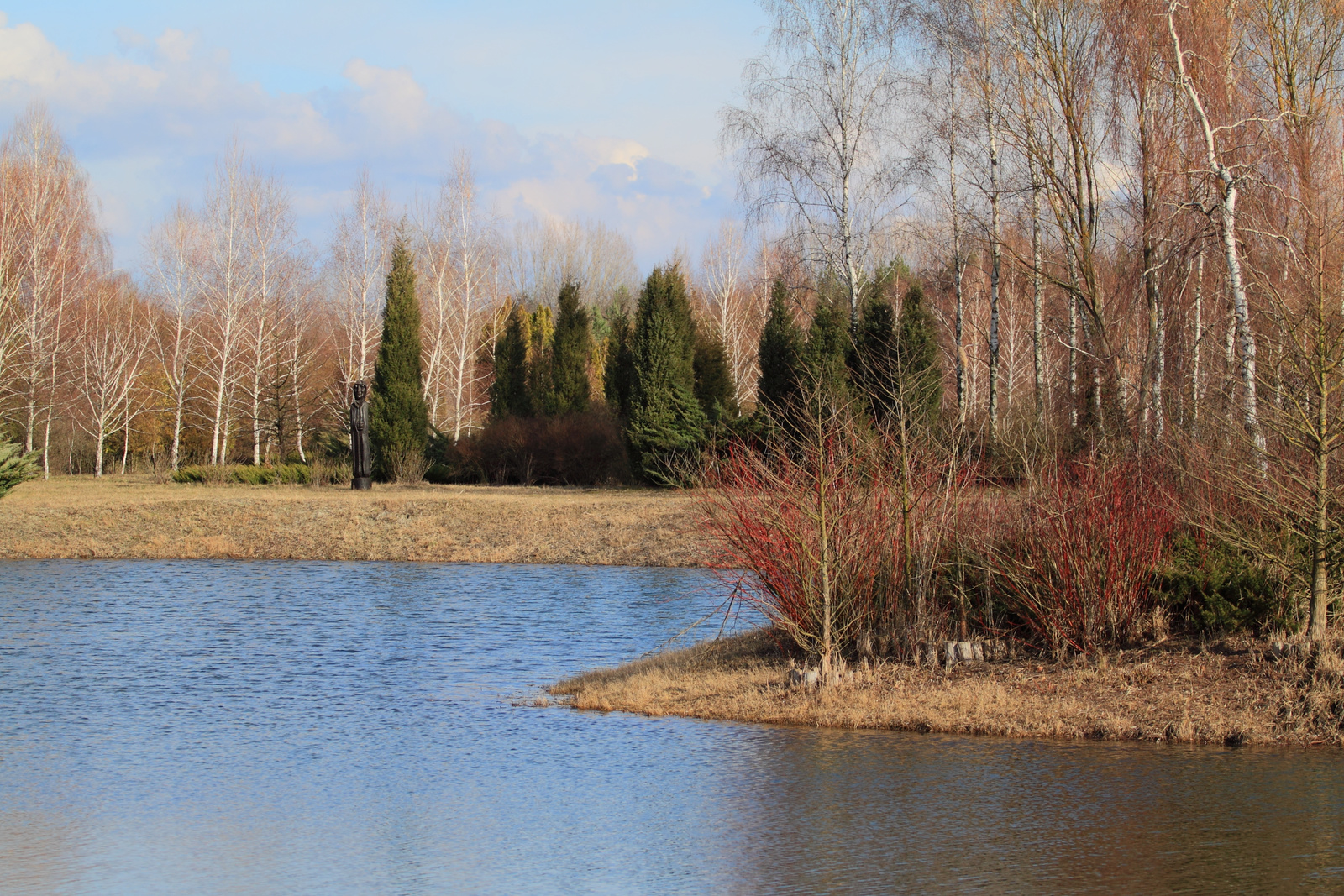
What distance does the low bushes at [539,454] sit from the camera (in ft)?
113

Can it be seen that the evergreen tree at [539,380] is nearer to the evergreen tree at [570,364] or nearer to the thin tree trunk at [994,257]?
the evergreen tree at [570,364]

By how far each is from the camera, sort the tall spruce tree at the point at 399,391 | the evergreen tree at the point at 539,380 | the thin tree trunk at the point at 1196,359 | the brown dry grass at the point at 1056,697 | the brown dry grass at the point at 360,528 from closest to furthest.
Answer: the brown dry grass at the point at 1056,697 → the thin tree trunk at the point at 1196,359 → the brown dry grass at the point at 360,528 → the tall spruce tree at the point at 399,391 → the evergreen tree at the point at 539,380

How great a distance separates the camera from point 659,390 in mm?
31609

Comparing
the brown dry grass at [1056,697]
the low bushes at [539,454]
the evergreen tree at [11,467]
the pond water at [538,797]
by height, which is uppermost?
the low bushes at [539,454]

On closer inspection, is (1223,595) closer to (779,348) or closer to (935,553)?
(935,553)

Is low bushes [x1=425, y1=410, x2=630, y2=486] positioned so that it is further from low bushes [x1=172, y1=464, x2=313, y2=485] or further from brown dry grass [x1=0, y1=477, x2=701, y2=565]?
brown dry grass [x1=0, y1=477, x2=701, y2=565]

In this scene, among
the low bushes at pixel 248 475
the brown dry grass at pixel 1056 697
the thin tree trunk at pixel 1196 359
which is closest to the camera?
the brown dry grass at pixel 1056 697

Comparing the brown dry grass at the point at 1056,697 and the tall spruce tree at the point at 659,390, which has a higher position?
the tall spruce tree at the point at 659,390

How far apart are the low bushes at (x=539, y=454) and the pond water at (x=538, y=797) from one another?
21573mm

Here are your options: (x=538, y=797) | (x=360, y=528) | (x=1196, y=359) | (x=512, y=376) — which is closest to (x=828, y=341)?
(x=360, y=528)

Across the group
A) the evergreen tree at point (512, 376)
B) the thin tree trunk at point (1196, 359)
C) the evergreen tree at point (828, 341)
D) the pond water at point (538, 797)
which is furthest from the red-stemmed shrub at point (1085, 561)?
the evergreen tree at point (512, 376)

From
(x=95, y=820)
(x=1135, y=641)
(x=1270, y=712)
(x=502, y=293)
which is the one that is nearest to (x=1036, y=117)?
(x=1135, y=641)

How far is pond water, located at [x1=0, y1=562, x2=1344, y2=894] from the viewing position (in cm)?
596

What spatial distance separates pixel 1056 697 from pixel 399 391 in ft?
91.7
